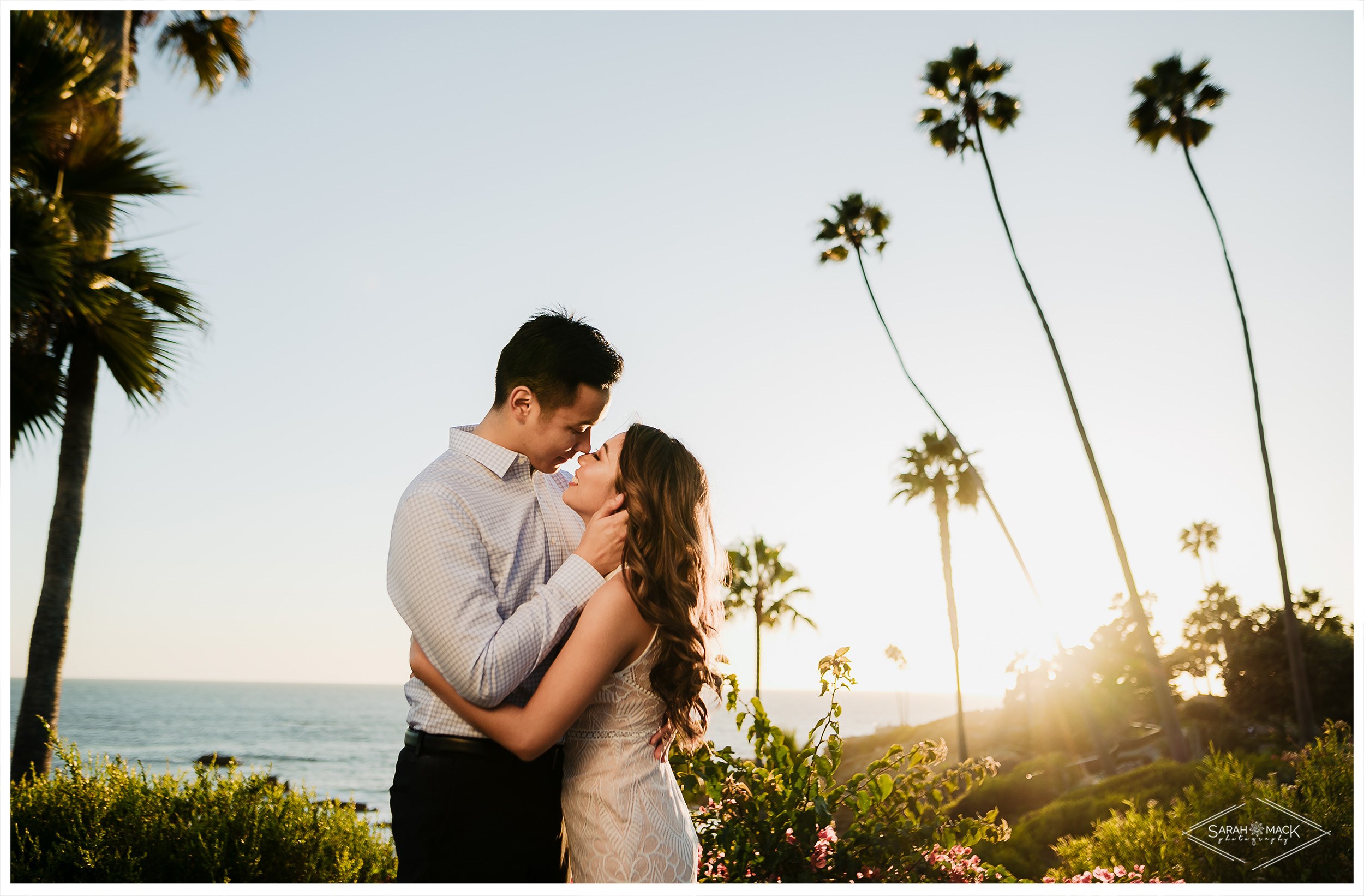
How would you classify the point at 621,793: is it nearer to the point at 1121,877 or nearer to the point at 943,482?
the point at 1121,877

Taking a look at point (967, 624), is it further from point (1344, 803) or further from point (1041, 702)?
point (1344, 803)

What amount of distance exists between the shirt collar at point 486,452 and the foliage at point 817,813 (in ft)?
7.75

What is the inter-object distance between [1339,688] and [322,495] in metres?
32.6

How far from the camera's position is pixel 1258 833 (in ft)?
20.8

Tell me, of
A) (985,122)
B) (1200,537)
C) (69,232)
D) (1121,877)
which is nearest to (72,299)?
(69,232)

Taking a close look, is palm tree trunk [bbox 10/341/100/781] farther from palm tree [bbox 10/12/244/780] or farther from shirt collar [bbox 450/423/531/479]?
shirt collar [bbox 450/423/531/479]

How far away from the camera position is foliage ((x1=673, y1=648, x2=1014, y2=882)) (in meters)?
4.55

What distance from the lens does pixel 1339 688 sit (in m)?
28.4

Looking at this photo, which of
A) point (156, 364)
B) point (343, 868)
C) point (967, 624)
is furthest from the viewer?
point (967, 624)

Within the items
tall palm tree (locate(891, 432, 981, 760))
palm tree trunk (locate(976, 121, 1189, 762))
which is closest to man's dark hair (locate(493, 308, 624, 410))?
palm tree trunk (locate(976, 121, 1189, 762))

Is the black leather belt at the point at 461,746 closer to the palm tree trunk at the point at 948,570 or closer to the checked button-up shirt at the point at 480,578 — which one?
the checked button-up shirt at the point at 480,578

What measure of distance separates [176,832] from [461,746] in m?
4.78

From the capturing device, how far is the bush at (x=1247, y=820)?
19.5ft

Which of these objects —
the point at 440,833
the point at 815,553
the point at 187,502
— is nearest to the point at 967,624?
the point at 815,553
